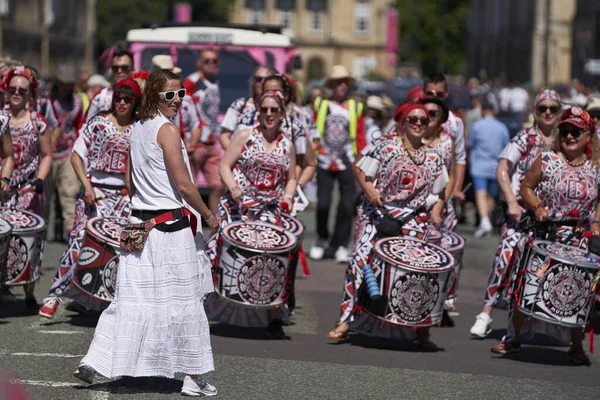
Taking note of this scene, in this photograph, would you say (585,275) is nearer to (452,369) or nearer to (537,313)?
(537,313)

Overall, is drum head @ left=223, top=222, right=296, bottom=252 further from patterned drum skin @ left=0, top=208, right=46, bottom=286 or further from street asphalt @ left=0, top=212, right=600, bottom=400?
patterned drum skin @ left=0, top=208, right=46, bottom=286

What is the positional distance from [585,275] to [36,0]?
6204cm

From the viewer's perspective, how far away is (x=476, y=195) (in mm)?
20672

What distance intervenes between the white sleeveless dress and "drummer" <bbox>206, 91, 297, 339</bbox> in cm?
256

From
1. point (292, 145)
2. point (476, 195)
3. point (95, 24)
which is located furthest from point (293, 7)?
point (292, 145)

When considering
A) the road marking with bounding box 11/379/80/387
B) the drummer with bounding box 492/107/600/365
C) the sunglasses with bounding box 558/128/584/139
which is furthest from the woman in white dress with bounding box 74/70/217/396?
the sunglasses with bounding box 558/128/584/139

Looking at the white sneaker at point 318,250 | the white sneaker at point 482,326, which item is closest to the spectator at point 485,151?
the white sneaker at point 318,250

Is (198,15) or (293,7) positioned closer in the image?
(198,15)

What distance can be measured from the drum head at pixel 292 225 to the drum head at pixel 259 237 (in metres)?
0.10

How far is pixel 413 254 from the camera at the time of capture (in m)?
10.1

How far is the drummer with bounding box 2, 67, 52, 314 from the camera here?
11281 millimetres

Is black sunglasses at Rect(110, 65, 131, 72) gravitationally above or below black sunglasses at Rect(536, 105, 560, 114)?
above

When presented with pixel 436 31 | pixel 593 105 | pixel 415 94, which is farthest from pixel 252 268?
pixel 436 31

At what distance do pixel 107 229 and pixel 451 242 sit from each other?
280 centimetres
